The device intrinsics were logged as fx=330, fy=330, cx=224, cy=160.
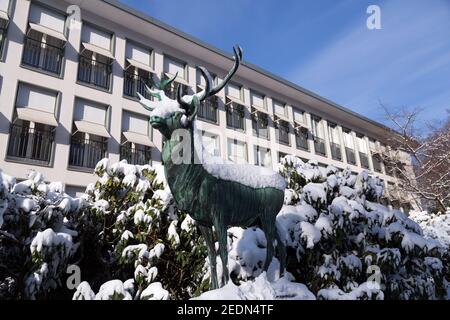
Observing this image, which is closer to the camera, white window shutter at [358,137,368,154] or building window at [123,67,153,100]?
building window at [123,67,153,100]

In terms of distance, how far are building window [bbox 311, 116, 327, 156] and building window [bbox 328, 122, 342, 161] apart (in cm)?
98

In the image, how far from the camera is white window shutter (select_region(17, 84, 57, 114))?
13.4 meters

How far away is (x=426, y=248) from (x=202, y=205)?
528 cm

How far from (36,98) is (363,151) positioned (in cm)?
2522

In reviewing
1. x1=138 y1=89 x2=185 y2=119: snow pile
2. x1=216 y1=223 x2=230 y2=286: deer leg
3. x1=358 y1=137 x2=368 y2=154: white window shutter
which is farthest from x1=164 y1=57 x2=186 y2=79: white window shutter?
x1=358 y1=137 x2=368 y2=154: white window shutter

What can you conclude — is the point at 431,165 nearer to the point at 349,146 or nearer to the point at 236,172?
the point at 349,146

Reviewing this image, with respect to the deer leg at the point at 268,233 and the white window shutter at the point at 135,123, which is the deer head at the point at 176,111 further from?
the white window shutter at the point at 135,123

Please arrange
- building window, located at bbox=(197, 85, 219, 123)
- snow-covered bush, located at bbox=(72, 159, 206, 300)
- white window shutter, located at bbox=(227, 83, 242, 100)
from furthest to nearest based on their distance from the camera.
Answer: white window shutter, located at bbox=(227, 83, 242, 100) → building window, located at bbox=(197, 85, 219, 123) → snow-covered bush, located at bbox=(72, 159, 206, 300)

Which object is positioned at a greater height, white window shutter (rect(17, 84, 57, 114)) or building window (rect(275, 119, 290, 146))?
building window (rect(275, 119, 290, 146))

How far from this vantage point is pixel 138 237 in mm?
6621

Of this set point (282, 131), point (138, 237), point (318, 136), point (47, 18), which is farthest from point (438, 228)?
point (47, 18)

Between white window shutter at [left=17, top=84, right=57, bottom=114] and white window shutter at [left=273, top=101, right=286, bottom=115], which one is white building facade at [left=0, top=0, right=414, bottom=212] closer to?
white window shutter at [left=17, top=84, right=57, bottom=114]
